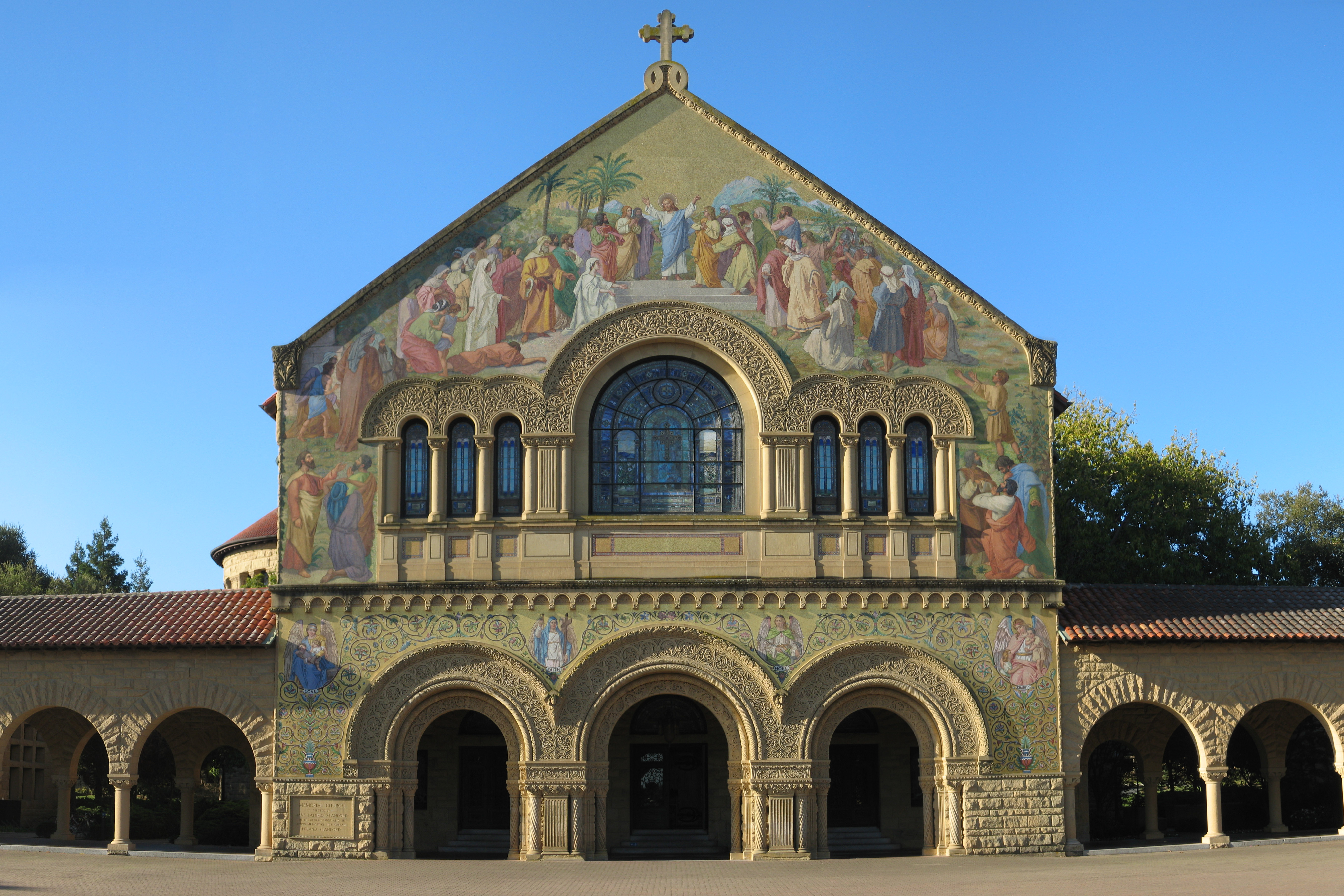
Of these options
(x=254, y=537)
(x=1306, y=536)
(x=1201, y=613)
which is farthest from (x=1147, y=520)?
(x=254, y=537)

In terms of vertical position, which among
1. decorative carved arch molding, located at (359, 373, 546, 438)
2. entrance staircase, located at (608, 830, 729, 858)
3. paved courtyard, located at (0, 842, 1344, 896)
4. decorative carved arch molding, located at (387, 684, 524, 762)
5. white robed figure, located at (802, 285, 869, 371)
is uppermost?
white robed figure, located at (802, 285, 869, 371)

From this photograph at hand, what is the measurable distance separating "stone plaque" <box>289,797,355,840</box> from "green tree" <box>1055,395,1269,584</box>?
26041mm

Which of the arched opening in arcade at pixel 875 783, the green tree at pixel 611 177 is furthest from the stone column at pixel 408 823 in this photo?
the green tree at pixel 611 177

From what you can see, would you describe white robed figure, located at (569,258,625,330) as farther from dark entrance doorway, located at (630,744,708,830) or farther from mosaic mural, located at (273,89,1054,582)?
dark entrance doorway, located at (630,744,708,830)

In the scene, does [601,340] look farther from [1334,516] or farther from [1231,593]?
[1334,516]

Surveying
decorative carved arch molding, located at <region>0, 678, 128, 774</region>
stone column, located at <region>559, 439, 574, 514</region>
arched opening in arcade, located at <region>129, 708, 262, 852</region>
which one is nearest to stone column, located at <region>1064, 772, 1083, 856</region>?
stone column, located at <region>559, 439, 574, 514</region>

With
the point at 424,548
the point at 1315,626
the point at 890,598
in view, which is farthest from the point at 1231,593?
the point at 424,548

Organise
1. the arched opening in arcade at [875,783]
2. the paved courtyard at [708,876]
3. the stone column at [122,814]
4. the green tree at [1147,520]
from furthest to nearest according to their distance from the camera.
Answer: the green tree at [1147,520]
the arched opening in arcade at [875,783]
the stone column at [122,814]
the paved courtyard at [708,876]

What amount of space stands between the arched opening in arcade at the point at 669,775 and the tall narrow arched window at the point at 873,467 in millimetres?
5514

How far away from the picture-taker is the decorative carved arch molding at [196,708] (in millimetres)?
26484

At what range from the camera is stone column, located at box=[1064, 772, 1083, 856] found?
26.3m

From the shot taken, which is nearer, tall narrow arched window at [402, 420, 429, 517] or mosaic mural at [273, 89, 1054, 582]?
mosaic mural at [273, 89, 1054, 582]

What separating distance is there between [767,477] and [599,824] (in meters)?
7.24

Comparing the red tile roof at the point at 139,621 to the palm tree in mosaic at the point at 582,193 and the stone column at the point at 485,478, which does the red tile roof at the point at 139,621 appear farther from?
the palm tree in mosaic at the point at 582,193
